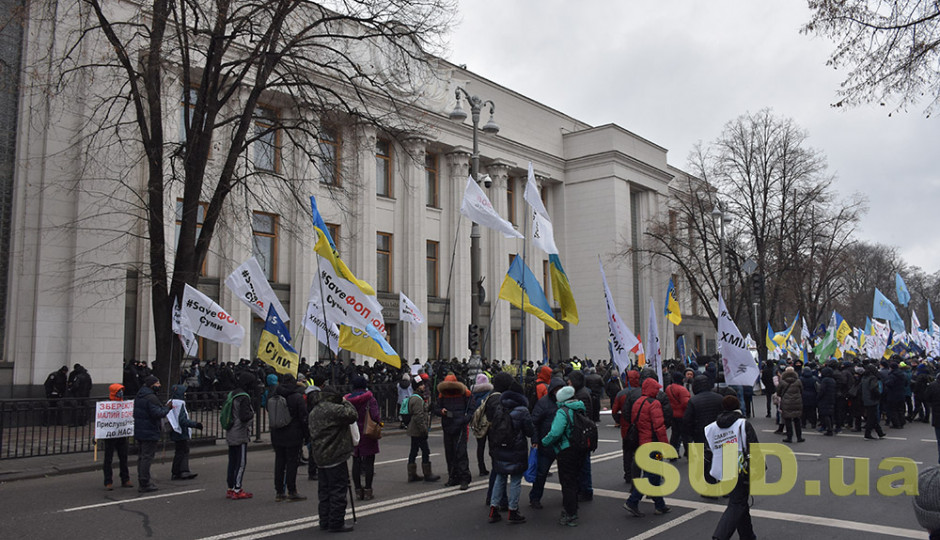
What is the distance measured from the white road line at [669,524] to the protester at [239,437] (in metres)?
5.39

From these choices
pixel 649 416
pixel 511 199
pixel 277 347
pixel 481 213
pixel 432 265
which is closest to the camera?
pixel 649 416

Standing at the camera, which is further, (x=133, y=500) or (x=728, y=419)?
(x=133, y=500)

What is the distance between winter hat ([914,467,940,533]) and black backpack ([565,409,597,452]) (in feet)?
15.7

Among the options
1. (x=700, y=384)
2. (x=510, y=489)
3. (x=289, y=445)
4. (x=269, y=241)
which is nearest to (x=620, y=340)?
(x=700, y=384)

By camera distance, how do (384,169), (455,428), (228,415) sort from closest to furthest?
1. (228,415)
2. (455,428)
3. (384,169)

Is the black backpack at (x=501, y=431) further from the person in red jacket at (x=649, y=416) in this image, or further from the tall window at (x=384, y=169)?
the tall window at (x=384, y=169)

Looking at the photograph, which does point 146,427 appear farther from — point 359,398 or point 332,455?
point 332,455

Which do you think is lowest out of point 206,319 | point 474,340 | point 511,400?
point 511,400

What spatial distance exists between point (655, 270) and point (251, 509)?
134 ft

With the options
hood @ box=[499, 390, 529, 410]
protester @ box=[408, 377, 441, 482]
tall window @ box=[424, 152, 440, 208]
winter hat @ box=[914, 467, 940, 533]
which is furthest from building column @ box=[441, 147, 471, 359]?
winter hat @ box=[914, 467, 940, 533]

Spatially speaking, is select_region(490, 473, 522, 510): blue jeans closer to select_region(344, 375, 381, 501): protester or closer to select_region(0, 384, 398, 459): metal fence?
select_region(344, 375, 381, 501): protester

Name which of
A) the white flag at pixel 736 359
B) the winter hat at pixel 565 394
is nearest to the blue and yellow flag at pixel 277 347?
the winter hat at pixel 565 394

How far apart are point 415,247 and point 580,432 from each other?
85.5 ft

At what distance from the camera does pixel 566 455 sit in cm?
774
